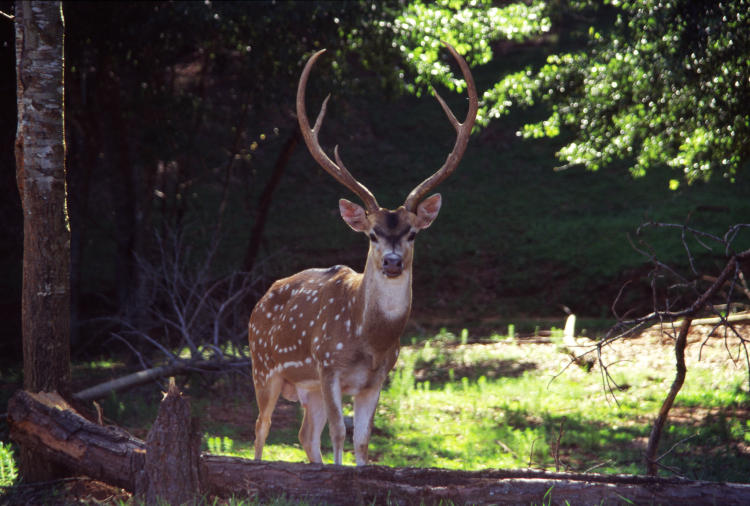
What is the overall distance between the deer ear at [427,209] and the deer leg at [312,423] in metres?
1.68

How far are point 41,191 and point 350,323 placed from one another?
226 cm

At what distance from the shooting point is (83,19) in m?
9.42

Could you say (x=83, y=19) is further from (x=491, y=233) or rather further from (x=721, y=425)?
(x=491, y=233)

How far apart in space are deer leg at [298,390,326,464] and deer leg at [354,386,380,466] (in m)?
0.53

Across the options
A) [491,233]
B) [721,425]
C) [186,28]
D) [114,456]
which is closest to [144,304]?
[186,28]

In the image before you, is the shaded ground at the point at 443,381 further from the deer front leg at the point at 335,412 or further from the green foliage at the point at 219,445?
the deer front leg at the point at 335,412

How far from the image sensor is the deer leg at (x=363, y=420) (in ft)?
17.8

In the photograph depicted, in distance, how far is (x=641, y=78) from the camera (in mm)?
7992

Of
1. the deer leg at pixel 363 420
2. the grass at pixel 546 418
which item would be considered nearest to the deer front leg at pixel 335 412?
the deer leg at pixel 363 420

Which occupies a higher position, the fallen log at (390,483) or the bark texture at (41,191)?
the bark texture at (41,191)

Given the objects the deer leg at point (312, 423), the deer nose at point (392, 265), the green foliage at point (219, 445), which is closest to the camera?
the deer nose at point (392, 265)

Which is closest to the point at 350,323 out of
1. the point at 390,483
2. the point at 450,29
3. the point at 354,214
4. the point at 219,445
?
the point at 354,214

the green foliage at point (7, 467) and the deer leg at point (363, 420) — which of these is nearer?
the green foliage at point (7, 467)

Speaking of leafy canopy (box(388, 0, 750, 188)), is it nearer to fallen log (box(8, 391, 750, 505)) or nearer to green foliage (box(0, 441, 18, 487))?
fallen log (box(8, 391, 750, 505))
